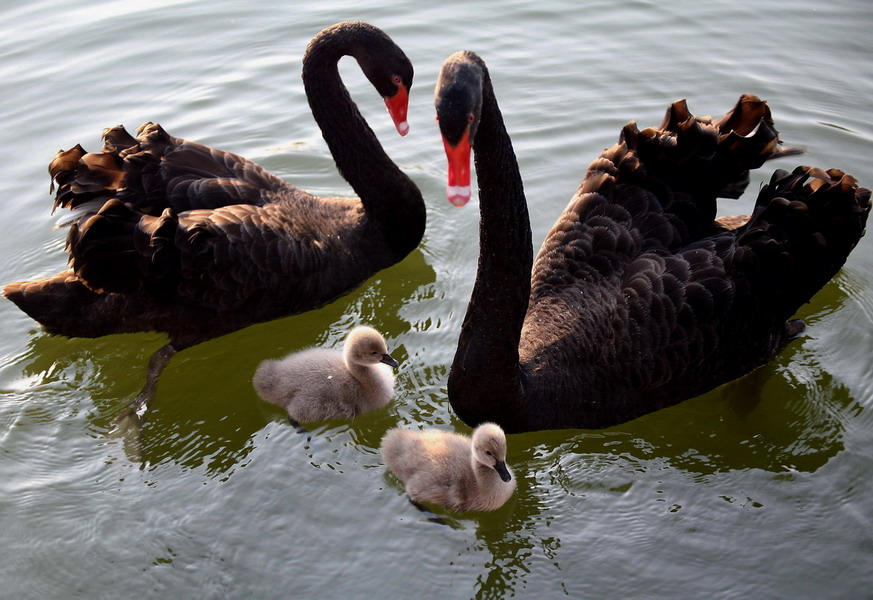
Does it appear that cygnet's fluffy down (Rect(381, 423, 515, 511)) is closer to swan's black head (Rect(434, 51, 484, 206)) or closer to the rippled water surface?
the rippled water surface

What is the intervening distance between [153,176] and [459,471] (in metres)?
2.38

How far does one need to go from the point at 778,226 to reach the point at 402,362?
6.50 ft

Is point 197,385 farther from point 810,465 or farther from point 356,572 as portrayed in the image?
point 810,465

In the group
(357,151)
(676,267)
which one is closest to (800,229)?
(676,267)

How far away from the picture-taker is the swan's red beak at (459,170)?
3.55 m

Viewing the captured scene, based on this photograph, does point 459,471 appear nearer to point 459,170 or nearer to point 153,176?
point 459,170

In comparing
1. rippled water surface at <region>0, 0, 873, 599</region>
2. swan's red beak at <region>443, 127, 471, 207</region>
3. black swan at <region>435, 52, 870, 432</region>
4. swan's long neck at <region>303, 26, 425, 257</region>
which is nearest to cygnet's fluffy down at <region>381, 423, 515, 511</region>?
rippled water surface at <region>0, 0, 873, 599</region>

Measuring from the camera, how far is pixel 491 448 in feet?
13.2

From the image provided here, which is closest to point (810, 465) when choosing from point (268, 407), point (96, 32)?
point (268, 407)

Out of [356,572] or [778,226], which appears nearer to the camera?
[356,572]

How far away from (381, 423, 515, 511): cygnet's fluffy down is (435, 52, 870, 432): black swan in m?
0.28

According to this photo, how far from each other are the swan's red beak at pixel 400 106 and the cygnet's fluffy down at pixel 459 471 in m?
2.00

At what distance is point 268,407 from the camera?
4875 millimetres

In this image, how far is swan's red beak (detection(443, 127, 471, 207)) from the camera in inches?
140
